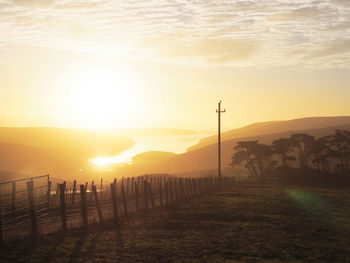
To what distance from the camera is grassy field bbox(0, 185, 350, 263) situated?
1505 centimetres

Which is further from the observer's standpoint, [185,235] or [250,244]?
[185,235]

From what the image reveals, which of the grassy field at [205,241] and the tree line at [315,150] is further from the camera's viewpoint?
the tree line at [315,150]

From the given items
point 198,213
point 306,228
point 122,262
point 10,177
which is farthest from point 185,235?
point 10,177

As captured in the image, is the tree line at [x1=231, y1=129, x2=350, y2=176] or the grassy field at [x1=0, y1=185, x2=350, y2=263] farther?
the tree line at [x1=231, y1=129, x2=350, y2=176]

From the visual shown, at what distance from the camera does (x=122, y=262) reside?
1429 cm

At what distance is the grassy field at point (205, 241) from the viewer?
49.4ft

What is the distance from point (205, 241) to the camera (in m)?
18.0

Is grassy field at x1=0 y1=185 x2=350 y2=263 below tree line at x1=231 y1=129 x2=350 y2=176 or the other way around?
below

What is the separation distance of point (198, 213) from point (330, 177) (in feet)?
186

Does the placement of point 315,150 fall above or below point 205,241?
above

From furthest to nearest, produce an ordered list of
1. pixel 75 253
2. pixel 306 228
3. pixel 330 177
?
pixel 330 177 → pixel 306 228 → pixel 75 253

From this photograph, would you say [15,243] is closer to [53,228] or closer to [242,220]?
[53,228]

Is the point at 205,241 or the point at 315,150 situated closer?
the point at 205,241

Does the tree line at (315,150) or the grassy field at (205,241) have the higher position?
the tree line at (315,150)
